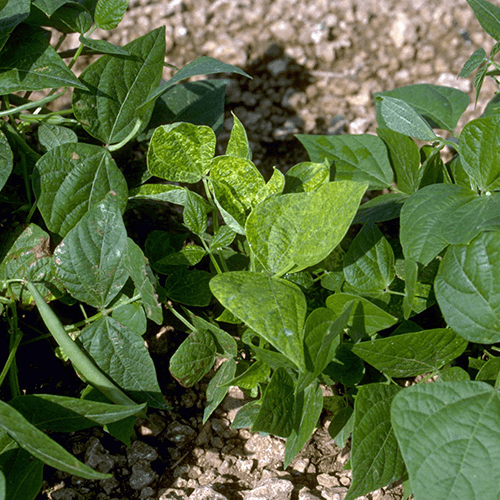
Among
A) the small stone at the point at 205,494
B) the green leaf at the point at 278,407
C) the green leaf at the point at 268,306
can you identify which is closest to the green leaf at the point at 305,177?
the green leaf at the point at 268,306

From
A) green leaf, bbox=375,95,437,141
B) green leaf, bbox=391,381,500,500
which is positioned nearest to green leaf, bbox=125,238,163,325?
green leaf, bbox=391,381,500,500

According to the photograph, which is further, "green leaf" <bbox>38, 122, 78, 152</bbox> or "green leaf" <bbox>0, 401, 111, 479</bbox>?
"green leaf" <bbox>38, 122, 78, 152</bbox>

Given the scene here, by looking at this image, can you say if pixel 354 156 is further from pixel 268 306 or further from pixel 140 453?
pixel 140 453

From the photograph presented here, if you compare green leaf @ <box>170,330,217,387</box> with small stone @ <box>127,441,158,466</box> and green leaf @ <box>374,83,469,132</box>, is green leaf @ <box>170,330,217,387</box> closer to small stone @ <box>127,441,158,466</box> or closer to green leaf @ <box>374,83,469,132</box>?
small stone @ <box>127,441,158,466</box>

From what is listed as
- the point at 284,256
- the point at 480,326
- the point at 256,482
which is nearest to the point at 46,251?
the point at 284,256

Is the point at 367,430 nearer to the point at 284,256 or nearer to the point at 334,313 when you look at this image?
the point at 334,313
